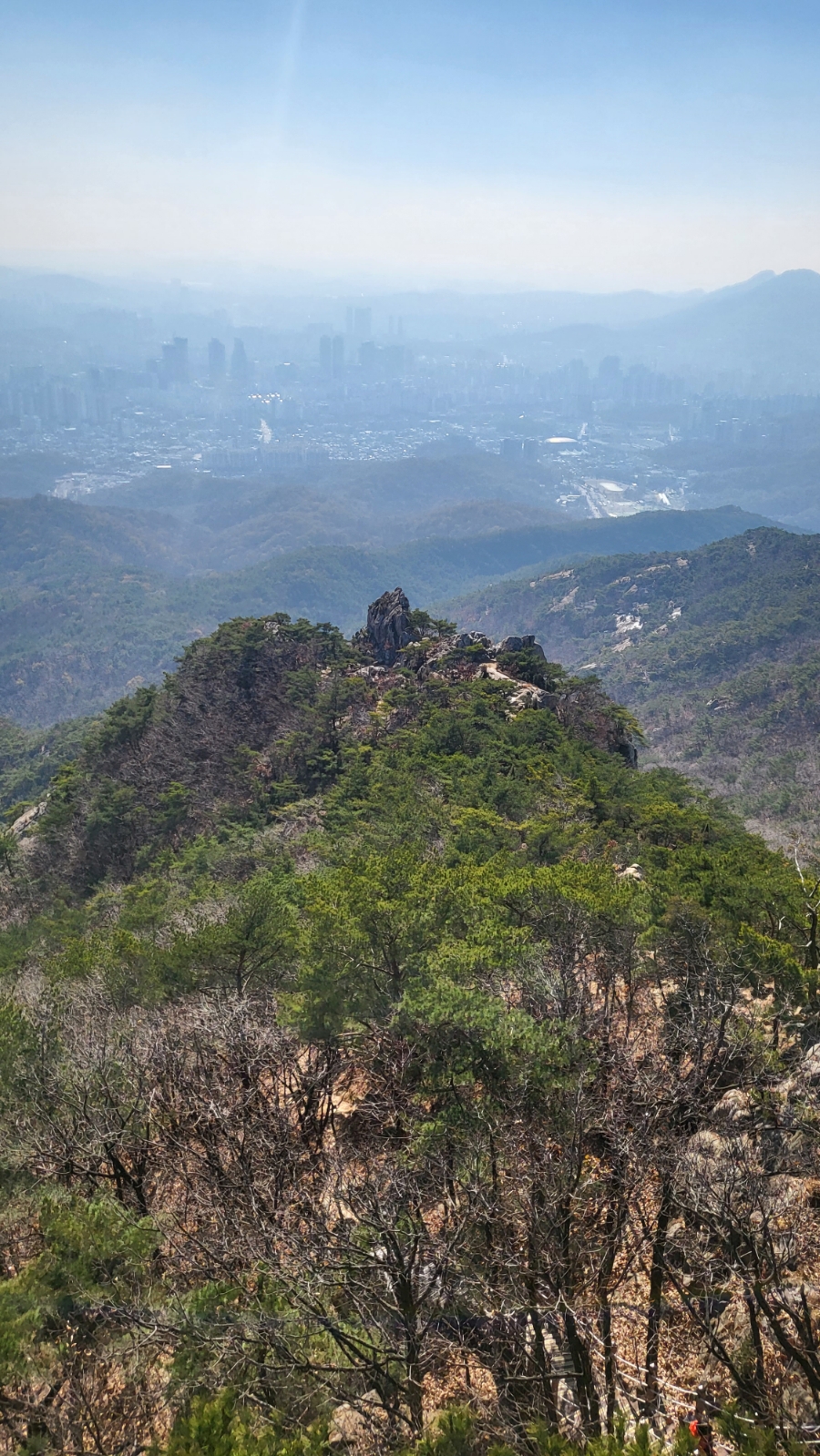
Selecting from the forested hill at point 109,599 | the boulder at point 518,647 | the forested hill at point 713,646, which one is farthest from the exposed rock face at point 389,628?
the forested hill at point 109,599

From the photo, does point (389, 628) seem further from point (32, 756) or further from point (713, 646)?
point (713, 646)

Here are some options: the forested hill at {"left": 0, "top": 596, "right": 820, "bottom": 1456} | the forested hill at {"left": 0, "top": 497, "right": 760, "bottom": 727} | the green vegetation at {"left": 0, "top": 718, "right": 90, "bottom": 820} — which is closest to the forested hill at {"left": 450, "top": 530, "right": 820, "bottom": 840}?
A: the forested hill at {"left": 0, "top": 596, "right": 820, "bottom": 1456}

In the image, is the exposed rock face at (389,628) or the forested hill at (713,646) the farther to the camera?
the forested hill at (713,646)

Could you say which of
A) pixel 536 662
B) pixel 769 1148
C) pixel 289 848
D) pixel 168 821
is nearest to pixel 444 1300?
pixel 769 1148

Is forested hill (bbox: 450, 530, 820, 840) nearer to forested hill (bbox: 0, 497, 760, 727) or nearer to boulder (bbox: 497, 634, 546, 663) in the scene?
boulder (bbox: 497, 634, 546, 663)

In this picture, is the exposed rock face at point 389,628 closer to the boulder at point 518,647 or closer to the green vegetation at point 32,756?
the boulder at point 518,647
